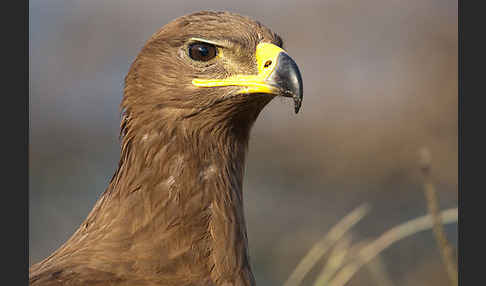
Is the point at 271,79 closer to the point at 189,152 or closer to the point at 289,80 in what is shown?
the point at 289,80

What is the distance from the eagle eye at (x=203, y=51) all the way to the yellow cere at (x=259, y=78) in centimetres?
9

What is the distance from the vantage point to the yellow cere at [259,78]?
3.60 meters

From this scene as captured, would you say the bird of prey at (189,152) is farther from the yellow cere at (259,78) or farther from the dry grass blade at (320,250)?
the dry grass blade at (320,250)

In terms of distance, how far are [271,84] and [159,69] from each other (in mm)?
516

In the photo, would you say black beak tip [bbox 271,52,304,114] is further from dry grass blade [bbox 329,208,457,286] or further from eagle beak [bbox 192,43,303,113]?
dry grass blade [bbox 329,208,457,286]

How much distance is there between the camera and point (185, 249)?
11.5 ft

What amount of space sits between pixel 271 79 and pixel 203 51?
341 millimetres

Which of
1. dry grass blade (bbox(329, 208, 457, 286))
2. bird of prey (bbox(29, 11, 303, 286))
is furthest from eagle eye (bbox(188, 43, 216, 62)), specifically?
dry grass blade (bbox(329, 208, 457, 286))

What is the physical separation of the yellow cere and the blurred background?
3981 millimetres

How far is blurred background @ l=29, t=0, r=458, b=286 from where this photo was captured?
349 inches

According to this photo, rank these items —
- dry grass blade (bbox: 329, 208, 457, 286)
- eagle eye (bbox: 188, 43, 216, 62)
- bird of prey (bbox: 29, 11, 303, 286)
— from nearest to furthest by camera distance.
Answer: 1. bird of prey (bbox: 29, 11, 303, 286)
2. eagle eye (bbox: 188, 43, 216, 62)
3. dry grass blade (bbox: 329, 208, 457, 286)

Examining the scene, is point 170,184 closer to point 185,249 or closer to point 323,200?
point 185,249

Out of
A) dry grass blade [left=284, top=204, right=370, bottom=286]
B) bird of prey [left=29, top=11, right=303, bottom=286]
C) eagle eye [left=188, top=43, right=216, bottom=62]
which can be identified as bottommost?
dry grass blade [left=284, top=204, right=370, bottom=286]

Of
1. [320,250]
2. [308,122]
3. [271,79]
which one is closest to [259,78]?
[271,79]
